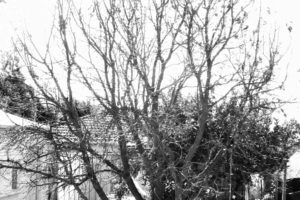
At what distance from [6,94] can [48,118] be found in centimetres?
111

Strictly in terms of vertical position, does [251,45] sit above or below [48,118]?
above

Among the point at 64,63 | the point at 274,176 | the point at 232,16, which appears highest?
the point at 232,16

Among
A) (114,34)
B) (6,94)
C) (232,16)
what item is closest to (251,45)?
(232,16)

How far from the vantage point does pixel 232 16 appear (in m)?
7.60

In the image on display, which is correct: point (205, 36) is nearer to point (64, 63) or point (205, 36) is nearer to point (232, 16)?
point (232, 16)

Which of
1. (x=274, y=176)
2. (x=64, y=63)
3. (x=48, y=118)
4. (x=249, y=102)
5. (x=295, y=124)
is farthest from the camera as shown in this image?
(x=295, y=124)

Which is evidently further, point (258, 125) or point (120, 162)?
point (258, 125)


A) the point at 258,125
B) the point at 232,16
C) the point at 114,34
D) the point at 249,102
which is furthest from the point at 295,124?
the point at 114,34

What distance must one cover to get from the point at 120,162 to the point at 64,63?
2.47 meters

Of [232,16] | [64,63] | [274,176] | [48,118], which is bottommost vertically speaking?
[274,176]

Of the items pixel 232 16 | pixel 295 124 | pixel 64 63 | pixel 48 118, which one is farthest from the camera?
pixel 295 124

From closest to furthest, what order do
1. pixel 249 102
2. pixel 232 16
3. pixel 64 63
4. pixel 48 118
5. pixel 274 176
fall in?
1. pixel 232 16
2. pixel 249 102
3. pixel 64 63
4. pixel 48 118
5. pixel 274 176

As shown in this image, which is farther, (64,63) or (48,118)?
(48,118)

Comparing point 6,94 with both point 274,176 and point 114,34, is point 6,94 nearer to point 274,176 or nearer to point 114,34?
point 114,34
